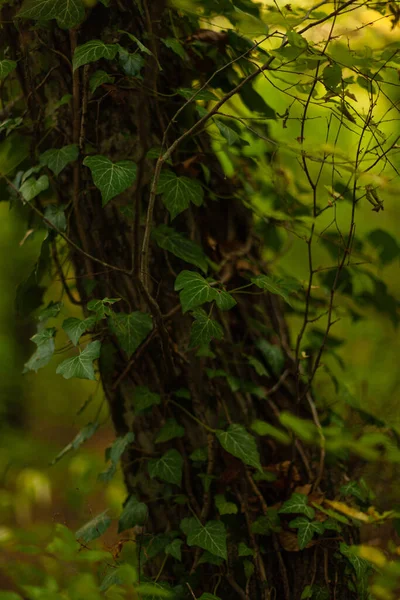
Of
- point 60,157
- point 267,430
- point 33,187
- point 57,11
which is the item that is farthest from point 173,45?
point 267,430

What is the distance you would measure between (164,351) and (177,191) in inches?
14.9

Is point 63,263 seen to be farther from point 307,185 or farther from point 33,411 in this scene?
point 33,411

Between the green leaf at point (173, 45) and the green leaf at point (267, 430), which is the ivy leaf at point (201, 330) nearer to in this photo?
the green leaf at point (267, 430)

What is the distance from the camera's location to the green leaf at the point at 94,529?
1.39 meters

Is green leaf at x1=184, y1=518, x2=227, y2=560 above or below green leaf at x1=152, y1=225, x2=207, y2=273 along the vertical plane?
below

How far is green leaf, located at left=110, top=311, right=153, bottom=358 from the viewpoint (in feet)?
4.12

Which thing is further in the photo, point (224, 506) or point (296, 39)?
point (224, 506)

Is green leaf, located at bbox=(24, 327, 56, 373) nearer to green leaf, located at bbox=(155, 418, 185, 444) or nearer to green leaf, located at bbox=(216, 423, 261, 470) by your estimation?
green leaf, located at bbox=(155, 418, 185, 444)

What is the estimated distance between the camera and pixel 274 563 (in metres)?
1.32

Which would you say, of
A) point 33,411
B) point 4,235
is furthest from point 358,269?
point 33,411

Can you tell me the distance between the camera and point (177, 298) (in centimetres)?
137

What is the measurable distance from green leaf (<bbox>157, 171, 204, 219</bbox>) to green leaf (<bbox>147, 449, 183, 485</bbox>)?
1.86 feet

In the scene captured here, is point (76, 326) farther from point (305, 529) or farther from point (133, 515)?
point (305, 529)

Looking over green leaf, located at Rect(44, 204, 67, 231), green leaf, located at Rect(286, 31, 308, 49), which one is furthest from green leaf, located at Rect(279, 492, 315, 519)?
green leaf, located at Rect(286, 31, 308, 49)
